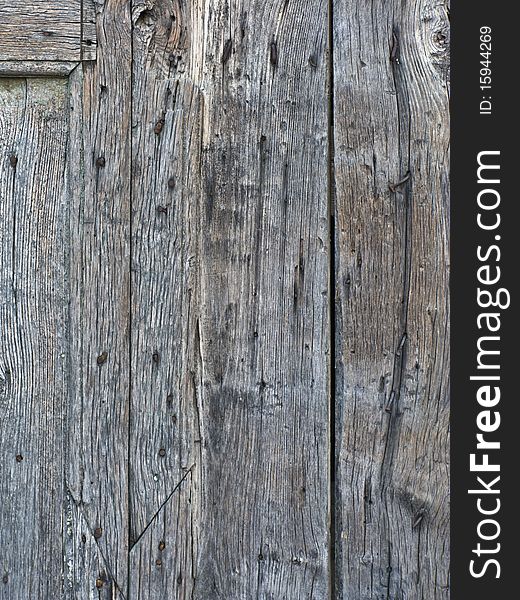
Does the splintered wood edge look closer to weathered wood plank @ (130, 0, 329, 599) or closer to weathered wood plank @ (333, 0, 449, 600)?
weathered wood plank @ (130, 0, 329, 599)

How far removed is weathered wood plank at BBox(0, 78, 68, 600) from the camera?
165cm

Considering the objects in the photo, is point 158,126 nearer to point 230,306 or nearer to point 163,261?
point 163,261

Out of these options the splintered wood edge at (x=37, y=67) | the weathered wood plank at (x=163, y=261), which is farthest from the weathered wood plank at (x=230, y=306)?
the splintered wood edge at (x=37, y=67)

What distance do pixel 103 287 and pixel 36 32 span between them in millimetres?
654

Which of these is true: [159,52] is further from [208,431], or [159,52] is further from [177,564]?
[177,564]

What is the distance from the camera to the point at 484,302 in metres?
1.62

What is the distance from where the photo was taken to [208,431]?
162cm

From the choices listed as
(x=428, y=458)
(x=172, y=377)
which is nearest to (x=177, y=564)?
(x=172, y=377)

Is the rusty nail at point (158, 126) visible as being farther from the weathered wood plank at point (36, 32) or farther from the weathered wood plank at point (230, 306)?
the weathered wood plank at point (36, 32)

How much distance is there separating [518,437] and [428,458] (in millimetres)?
225

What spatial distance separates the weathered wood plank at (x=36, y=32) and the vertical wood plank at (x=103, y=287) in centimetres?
7

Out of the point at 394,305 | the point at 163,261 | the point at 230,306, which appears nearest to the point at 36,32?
the point at 163,261

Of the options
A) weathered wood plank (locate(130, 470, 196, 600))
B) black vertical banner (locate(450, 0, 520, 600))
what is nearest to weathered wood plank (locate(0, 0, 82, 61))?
black vertical banner (locate(450, 0, 520, 600))

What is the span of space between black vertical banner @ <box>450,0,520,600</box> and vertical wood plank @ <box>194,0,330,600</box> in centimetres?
33
